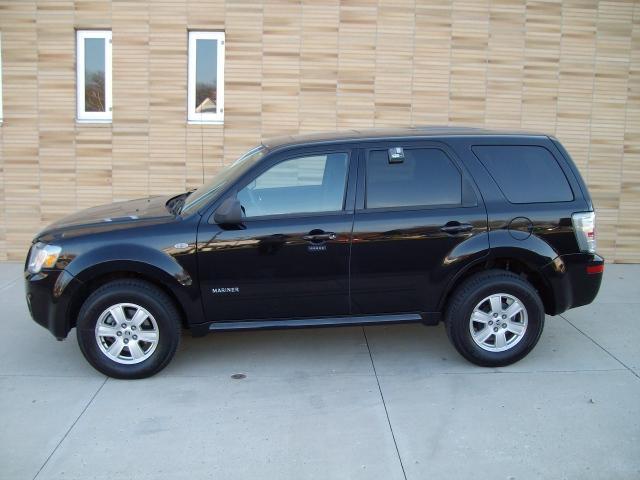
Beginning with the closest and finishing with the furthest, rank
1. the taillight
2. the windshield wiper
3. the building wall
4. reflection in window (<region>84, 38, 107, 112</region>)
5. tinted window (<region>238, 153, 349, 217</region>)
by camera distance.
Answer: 1. tinted window (<region>238, 153, 349, 217</region>)
2. the taillight
3. the windshield wiper
4. the building wall
5. reflection in window (<region>84, 38, 107, 112</region>)

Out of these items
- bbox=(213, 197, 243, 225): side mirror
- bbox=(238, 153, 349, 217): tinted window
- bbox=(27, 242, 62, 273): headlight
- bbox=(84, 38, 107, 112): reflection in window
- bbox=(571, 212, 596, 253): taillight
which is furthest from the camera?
bbox=(84, 38, 107, 112): reflection in window

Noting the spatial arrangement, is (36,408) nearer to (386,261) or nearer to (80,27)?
(386,261)

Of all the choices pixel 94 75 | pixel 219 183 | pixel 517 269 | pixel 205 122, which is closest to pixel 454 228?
pixel 517 269

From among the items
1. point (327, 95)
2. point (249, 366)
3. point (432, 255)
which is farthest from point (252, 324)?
point (327, 95)

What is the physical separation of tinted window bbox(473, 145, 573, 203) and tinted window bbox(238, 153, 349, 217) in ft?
3.78

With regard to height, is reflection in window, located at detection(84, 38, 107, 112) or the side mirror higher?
reflection in window, located at detection(84, 38, 107, 112)

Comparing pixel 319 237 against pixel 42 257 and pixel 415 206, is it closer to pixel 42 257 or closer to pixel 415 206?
pixel 415 206

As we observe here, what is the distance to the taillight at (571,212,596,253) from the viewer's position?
567 cm

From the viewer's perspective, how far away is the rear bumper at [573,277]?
18.6 ft

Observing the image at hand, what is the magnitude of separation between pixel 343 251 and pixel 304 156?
2.68ft

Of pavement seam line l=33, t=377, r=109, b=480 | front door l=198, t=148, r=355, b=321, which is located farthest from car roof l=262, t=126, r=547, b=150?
pavement seam line l=33, t=377, r=109, b=480

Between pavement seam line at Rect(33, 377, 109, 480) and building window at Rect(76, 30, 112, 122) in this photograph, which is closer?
pavement seam line at Rect(33, 377, 109, 480)

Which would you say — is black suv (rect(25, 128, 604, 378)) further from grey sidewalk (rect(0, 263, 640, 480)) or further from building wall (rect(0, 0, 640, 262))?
building wall (rect(0, 0, 640, 262))

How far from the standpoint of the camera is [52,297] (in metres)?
5.41
